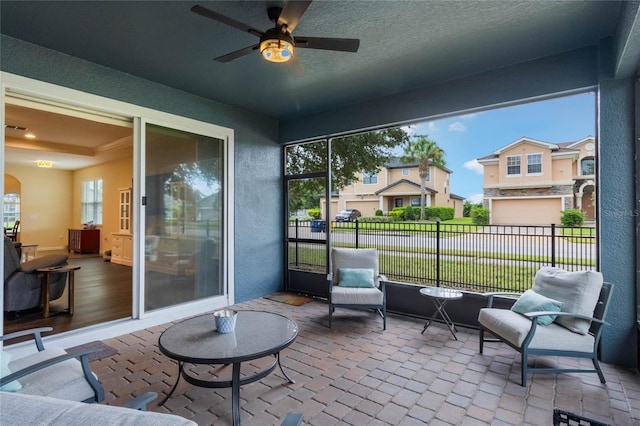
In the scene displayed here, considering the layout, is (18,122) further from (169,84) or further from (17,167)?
(17,167)

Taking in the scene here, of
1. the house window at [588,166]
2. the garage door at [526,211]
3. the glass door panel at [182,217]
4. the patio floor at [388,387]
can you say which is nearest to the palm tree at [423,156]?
the garage door at [526,211]

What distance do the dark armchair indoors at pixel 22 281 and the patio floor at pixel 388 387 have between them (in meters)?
1.68

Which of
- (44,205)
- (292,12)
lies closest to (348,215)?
(292,12)

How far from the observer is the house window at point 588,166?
10.8 feet

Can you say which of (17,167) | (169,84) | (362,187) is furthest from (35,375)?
(17,167)

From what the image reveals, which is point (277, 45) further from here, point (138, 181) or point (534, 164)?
point (534, 164)

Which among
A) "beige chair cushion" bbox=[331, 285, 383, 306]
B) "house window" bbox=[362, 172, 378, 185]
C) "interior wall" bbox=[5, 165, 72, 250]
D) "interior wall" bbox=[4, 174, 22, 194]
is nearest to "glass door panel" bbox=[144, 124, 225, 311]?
"beige chair cushion" bbox=[331, 285, 383, 306]

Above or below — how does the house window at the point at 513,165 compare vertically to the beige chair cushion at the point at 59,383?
above

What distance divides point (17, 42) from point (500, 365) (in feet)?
17.9

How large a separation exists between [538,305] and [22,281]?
599 centimetres

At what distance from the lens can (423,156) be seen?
15.9ft

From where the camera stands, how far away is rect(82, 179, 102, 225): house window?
1041 cm

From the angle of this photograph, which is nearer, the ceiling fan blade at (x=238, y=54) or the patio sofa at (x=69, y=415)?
the patio sofa at (x=69, y=415)

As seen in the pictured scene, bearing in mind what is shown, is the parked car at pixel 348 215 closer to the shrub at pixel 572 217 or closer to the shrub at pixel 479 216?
the shrub at pixel 479 216
